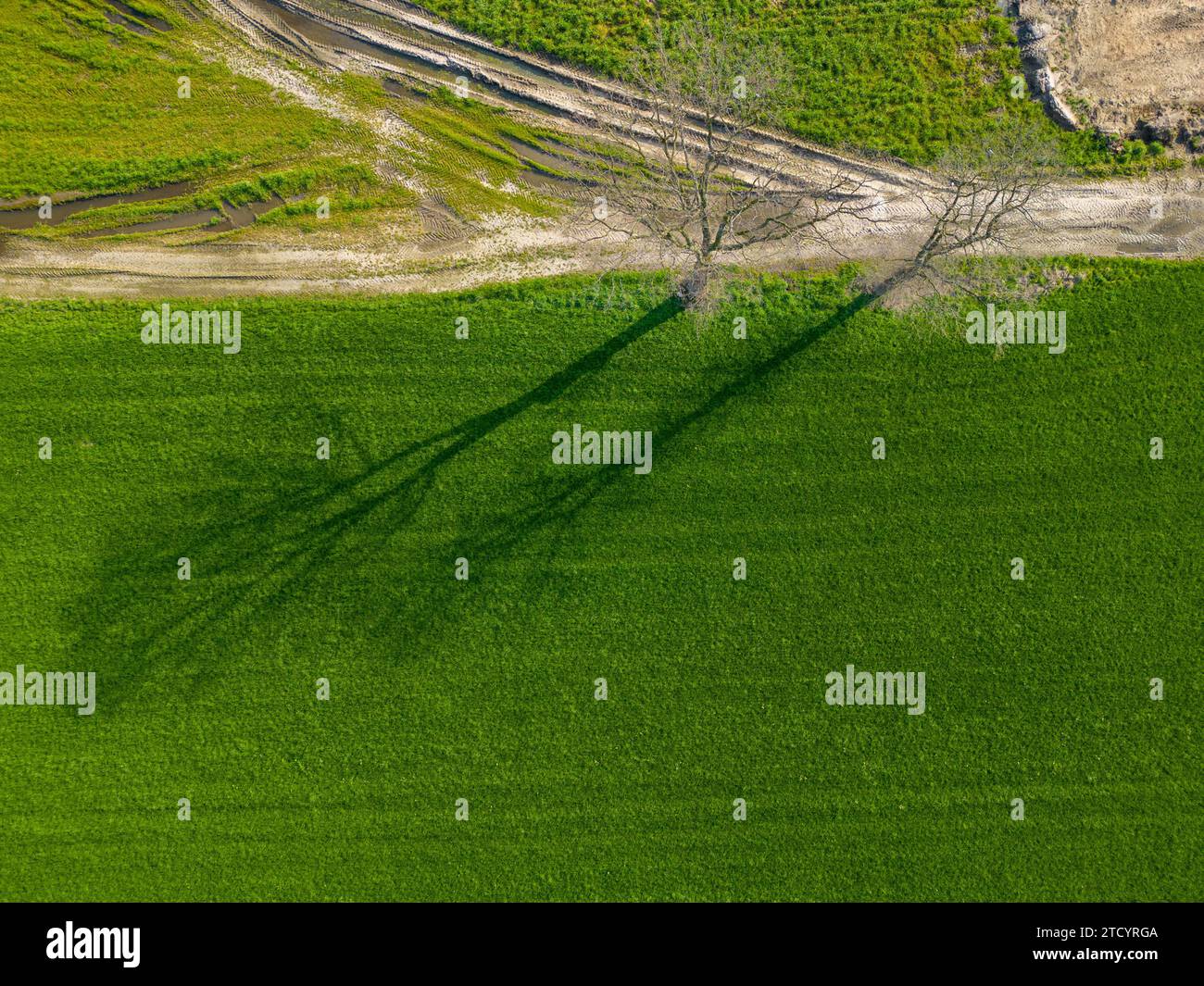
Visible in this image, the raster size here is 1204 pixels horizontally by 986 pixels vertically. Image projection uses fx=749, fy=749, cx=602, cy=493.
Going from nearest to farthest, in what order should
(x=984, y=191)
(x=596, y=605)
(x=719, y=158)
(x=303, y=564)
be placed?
(x=303, y=564) → (x=596, y=605) → (x=984, y=191) → (x=719, y=158)

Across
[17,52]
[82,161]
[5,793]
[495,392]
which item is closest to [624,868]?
[495,392]

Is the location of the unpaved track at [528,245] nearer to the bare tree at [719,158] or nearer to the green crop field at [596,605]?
the bare tree at [719,158]

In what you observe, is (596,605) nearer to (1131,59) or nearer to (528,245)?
(528,245)

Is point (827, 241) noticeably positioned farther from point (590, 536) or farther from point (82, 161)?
point (82, 161)

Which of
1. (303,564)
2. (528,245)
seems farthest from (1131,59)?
(303,564)

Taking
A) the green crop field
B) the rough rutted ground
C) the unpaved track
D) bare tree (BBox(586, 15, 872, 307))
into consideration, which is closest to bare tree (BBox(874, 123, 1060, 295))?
the unpaved track
